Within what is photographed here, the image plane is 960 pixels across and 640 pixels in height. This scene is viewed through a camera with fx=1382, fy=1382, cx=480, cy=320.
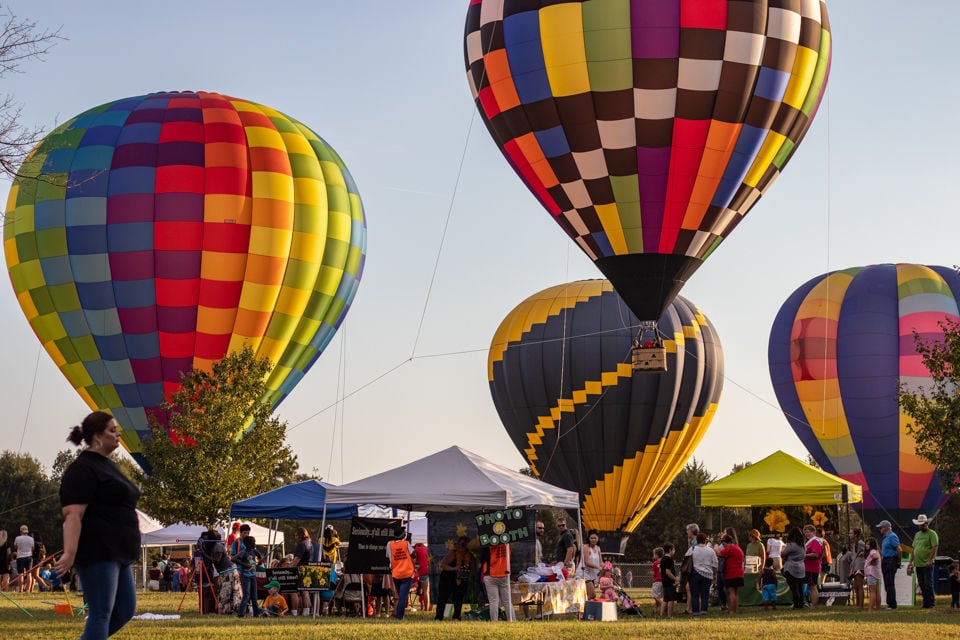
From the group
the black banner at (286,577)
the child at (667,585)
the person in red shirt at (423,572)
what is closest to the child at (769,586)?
the child at (667,585)

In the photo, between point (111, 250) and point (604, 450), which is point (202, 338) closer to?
point (111, 250)

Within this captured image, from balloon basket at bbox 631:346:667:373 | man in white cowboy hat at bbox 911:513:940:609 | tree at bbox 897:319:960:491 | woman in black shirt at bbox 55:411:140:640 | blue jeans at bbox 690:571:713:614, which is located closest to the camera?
woman in black shirt at bbox 55:411:140:640

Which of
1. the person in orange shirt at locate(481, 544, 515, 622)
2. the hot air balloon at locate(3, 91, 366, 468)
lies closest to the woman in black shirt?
the person in orange shirt at locate(481, 544, 515, 622)

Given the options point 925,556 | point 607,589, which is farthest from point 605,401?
point 607,589

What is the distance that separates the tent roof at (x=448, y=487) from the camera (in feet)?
55.5

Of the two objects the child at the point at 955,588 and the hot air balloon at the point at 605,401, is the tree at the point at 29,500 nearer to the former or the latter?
the hot air balloon at the point at 605,401

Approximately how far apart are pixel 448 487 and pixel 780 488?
22.2ft

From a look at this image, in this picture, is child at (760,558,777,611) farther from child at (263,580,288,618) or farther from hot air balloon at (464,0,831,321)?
child at (263,580,288,618)

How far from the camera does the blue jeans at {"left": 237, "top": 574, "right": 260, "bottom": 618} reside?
1652 centimetres

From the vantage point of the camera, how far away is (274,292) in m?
28.0

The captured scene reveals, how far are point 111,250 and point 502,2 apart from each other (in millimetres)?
9863

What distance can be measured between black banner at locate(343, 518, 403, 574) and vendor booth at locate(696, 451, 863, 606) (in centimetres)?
629

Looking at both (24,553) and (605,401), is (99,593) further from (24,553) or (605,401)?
(605,401)

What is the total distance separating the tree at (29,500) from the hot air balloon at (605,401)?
32742 millimetres
